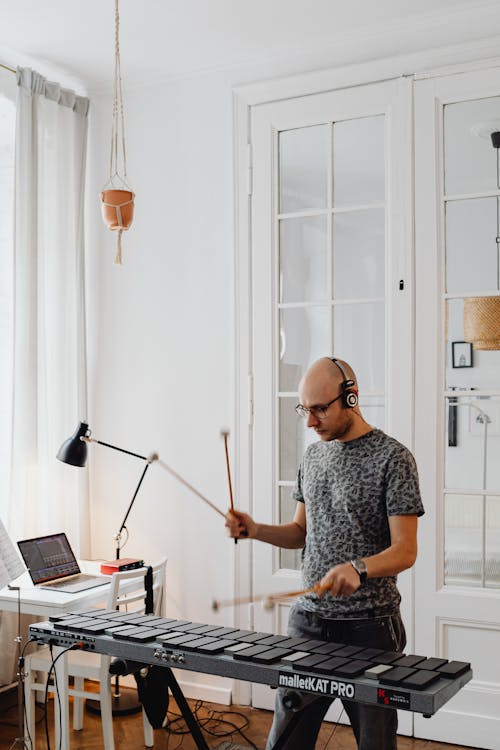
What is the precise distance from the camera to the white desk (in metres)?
3.23

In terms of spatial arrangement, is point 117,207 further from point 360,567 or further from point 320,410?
point 360,567

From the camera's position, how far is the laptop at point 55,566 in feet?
11.5

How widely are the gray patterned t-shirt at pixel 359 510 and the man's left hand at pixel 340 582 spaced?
186mm

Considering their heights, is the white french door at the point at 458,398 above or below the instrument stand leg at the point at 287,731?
above

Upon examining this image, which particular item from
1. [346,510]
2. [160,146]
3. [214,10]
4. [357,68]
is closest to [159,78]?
[160,146]

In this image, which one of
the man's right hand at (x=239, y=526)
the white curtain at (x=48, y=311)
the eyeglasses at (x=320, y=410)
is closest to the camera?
the eyeglasses at (x=320, y=410)

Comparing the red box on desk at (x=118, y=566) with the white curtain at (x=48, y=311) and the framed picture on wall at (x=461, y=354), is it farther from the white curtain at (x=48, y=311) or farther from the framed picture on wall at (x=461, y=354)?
the framed picture on wall at (x=461, y=354)

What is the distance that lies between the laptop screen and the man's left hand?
1.77 m

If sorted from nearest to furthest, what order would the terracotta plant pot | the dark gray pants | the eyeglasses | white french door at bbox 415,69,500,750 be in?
the dark gray pants < the eyeglasses < the terracotta plant pot < white french door at bbox 415,69,500,750

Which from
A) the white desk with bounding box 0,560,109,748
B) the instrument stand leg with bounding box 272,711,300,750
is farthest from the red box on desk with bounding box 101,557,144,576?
the instrument stand leg with bounding box 272,711,300,750

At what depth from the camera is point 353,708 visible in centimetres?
239

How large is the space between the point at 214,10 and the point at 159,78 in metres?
0.72

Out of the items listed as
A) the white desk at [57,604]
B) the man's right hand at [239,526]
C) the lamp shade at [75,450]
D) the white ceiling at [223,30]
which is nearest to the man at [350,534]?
the man's right hand at [239,526]

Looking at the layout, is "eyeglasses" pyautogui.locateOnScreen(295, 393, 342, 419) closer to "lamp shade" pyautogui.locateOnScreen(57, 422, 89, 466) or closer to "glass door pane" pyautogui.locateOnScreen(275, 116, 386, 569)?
"glass door pane" pyautogui.locateOnScreen(275, 116, 386, 569)
